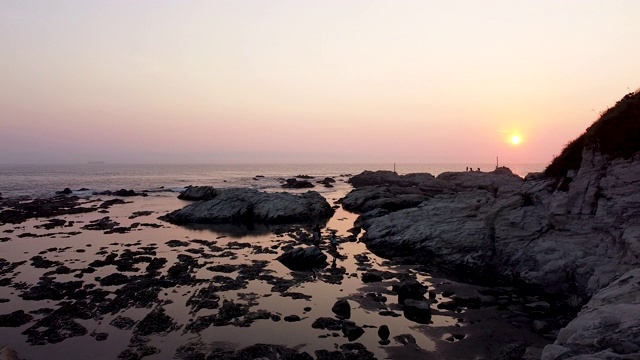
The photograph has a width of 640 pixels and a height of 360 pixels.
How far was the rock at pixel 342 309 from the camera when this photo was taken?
19.4 m

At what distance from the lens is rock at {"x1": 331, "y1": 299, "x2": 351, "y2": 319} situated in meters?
19.4

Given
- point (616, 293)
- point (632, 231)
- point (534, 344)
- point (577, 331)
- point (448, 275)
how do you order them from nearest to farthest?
1. point (577, 331)
2. point (616, 293)
3. point (534, 344)
4. point (632, 231)
5. point (448, 275)

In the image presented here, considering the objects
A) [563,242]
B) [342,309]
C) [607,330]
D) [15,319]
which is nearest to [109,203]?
[15,319]

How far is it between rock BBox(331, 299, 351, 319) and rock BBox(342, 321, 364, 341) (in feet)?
5.36

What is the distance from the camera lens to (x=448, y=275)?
86.7 ft

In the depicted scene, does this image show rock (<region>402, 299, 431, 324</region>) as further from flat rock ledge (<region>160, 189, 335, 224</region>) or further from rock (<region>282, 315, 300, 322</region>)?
flat rock ledge (<region>160, 189, 335, 224</region>)

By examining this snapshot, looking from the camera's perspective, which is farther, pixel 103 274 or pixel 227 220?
pixel 227 220

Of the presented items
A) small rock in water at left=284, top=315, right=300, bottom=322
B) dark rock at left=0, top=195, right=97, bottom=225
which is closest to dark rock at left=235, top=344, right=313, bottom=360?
small rock in water at left=284, top=315, right=300, bottom=322

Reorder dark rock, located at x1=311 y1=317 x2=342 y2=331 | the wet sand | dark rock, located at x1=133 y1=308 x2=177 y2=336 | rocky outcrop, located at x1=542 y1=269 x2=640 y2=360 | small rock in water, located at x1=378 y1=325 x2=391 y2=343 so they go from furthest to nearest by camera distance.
Result: 1. dark rock, located at x1=311 y1=317 x2=342 y2=331
2. dark rock, located at x1=133 y1=308 x2=177 y2=336
3. small rock in water, located at x1=378 y1=325 x2=391 y2=343
4. the wet sand
5. rocky outcrop, located at x1=542 y1=269 x2=640 y2=360

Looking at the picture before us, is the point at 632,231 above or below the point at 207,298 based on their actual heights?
above

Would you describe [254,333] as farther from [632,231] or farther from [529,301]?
[632,231]

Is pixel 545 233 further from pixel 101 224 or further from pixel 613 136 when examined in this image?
pixel 101 224

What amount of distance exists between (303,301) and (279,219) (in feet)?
101

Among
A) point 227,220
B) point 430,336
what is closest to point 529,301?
point 430,336
